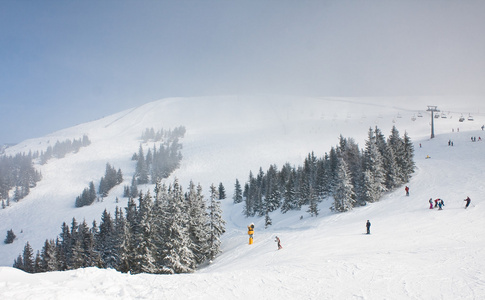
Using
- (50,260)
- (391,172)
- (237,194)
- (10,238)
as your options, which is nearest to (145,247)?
(50,260)

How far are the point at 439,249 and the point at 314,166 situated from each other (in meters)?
52.7

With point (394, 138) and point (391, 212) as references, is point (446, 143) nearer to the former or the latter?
point (394, 138)

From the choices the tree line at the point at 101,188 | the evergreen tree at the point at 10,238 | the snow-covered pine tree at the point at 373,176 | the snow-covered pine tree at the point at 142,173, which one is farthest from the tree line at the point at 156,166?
the snow-covered pine tree at the point at 373,176

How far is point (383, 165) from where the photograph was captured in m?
46.7

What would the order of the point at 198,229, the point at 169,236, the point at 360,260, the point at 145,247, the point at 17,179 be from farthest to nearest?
the point at 17,179
the point at 198,229
the point at 169,236
the point at 145,247
the point at 360,260

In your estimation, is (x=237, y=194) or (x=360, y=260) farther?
(x=237, y=194)

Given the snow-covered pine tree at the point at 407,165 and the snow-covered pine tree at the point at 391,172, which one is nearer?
the snow-covered pine tree at the point at 391,172

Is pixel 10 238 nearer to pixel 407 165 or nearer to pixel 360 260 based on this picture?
pixel 360 260

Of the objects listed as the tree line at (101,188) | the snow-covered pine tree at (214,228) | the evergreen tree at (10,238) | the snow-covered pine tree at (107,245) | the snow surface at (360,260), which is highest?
the snow surface at (360,260)

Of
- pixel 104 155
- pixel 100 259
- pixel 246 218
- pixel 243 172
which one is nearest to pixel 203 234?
pixel 100 259

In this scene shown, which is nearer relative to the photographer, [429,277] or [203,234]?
[429,277]

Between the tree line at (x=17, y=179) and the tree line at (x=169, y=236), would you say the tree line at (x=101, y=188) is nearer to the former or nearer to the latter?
the tree line at (x=17, y=179)

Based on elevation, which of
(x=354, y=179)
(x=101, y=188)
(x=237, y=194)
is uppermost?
(x=354, y=179)

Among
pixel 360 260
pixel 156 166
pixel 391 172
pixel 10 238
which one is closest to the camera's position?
pixel 360 260
